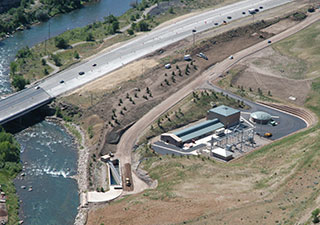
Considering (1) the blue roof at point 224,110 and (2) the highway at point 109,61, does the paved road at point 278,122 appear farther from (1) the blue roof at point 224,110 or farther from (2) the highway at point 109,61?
(2) the highway at point 109,61

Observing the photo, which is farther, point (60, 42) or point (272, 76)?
point (60, 42)

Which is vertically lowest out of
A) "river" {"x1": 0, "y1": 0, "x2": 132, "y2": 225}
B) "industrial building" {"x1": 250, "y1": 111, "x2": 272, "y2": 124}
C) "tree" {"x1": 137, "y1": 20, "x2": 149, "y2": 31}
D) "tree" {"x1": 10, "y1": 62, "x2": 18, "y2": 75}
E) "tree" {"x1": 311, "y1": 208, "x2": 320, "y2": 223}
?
"industrial building" {"x1": 250, "y1": 111, "x2": 272, "y2": 124}

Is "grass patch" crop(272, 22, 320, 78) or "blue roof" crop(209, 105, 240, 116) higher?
"blue roof" crop(209, 105, 240, 116)

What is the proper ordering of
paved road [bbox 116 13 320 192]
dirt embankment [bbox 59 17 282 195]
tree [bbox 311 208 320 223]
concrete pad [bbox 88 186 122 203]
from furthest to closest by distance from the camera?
1. dirt embankment [bbox 59 17 282 195]
2. paved road [bbox 116 13 320 192]
3. concrete pad [bbox 88 186 122 203]
4. tree [bbox 311 208 320 223]

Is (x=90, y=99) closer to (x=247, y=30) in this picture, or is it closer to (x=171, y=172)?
(x=171, y=172)

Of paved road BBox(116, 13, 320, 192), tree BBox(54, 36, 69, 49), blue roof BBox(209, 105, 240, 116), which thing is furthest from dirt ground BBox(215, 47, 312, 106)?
tree BBox(54, 36, 69, 49)

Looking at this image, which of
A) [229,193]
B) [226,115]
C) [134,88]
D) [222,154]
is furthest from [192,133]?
[229,193]

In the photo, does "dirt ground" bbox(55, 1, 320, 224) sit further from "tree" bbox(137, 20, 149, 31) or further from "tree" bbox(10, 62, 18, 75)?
"tree" bbox(10, 62, 18, 75)

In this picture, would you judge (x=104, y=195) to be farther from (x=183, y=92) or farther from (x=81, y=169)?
(x=183, y=92)
